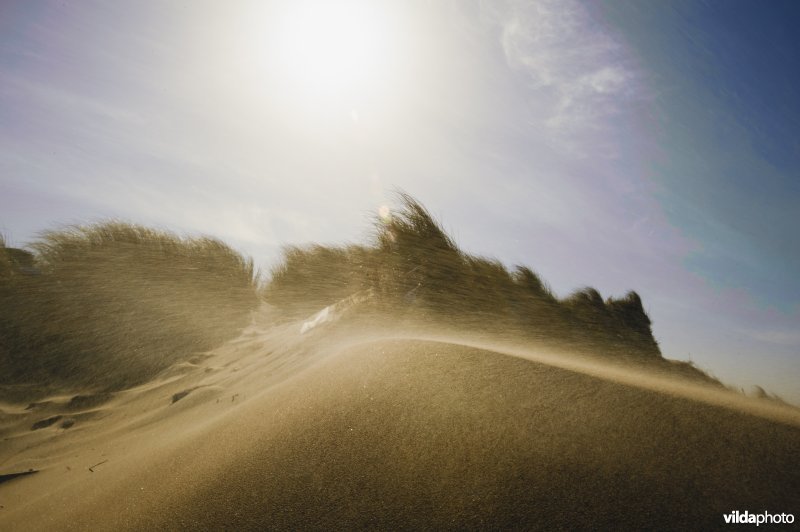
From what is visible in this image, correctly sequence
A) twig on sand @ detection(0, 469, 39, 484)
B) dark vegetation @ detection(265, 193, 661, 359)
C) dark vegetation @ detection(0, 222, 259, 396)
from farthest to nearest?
dark vegetation @ detection(0, 222, 259, 396) → dark vegetation @ detection(265, 193, 661, 359) → twig on sand @ detection(0, 469, 39, 484)

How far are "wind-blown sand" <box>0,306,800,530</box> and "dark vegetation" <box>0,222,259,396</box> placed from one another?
399cm

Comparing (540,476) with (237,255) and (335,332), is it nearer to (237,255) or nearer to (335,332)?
(335,332)

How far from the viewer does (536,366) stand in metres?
1.82

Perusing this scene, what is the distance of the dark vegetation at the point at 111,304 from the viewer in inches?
219

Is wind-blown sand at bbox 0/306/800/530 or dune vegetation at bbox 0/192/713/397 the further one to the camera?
dune vegetation at bbox 0/192/713/397

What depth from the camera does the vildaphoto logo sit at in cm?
110

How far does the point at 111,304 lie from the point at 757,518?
7744 millimetres

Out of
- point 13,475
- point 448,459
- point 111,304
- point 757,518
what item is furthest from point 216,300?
point 757,518

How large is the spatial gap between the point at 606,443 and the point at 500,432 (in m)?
0.34

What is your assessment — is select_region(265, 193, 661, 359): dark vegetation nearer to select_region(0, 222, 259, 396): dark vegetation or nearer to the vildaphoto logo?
select_region(0, 222, 259, 396): dark vegetation

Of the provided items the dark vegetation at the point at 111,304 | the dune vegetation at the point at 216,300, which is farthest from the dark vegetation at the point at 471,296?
the dark vegetation at the point at 111,304

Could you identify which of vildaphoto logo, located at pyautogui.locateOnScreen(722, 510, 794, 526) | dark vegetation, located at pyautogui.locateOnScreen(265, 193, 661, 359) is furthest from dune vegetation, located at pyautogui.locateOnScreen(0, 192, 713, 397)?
vildaphoto logo, located at pyautogui.locateOnScreen(722, 510, 794, 526)

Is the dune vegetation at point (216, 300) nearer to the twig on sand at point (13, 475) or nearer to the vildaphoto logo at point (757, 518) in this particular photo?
the twig on sand at point (13, 475)

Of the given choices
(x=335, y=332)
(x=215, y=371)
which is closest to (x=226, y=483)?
(x=335, y=332)
